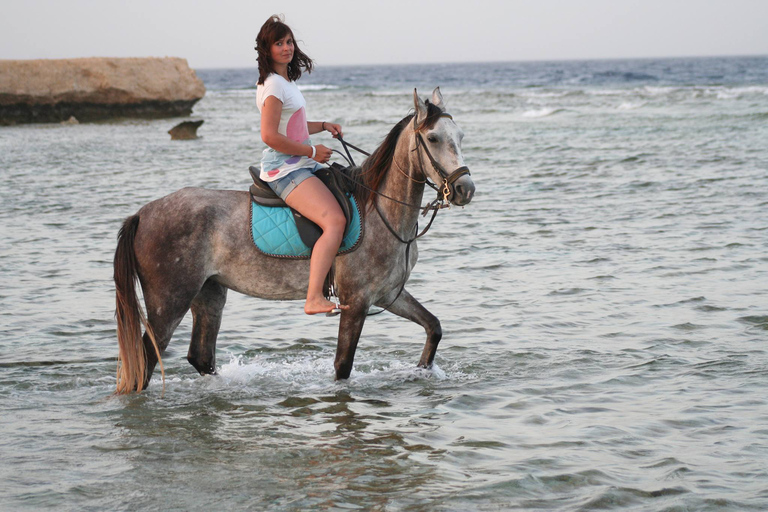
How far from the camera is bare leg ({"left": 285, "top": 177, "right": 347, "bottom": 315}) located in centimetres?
526

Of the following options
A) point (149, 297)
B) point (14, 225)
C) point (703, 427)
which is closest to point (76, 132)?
point (14, 225)

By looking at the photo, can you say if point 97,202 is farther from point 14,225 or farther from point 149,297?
point 149,297

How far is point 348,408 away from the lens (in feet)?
17.9

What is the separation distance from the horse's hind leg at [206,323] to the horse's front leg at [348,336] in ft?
3.02

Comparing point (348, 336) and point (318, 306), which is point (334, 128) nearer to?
point (318, 306)

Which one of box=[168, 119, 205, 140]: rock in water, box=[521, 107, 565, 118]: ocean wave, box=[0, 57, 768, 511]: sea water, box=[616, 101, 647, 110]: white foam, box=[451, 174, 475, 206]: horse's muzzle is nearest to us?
box=[0, 57, 768, 511]: sea water

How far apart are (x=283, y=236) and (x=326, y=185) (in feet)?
1.44

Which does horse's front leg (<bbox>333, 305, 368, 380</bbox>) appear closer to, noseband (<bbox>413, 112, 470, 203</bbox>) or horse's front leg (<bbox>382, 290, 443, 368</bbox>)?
horse's front leg (<bbox>382, 290, 443, 368</bbox>)

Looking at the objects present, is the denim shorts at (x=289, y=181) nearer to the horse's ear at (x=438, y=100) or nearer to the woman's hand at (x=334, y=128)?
the woman's hand at (x=334, y=128)

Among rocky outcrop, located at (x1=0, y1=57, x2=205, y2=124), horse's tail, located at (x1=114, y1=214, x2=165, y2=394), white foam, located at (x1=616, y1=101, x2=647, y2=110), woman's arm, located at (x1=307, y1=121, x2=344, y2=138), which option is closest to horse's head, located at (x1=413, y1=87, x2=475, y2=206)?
woman's arm, located at (x1=307, y1=121, x2=344, y2=138)

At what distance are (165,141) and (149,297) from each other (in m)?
22.5

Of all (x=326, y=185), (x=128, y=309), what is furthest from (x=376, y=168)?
(x=128, y=309)

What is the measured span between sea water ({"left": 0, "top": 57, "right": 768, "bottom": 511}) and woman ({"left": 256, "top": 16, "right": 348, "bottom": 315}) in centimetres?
102

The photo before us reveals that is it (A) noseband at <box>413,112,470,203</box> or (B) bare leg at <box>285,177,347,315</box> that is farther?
(B) bare leg at <box>285,177,347,315</box>
